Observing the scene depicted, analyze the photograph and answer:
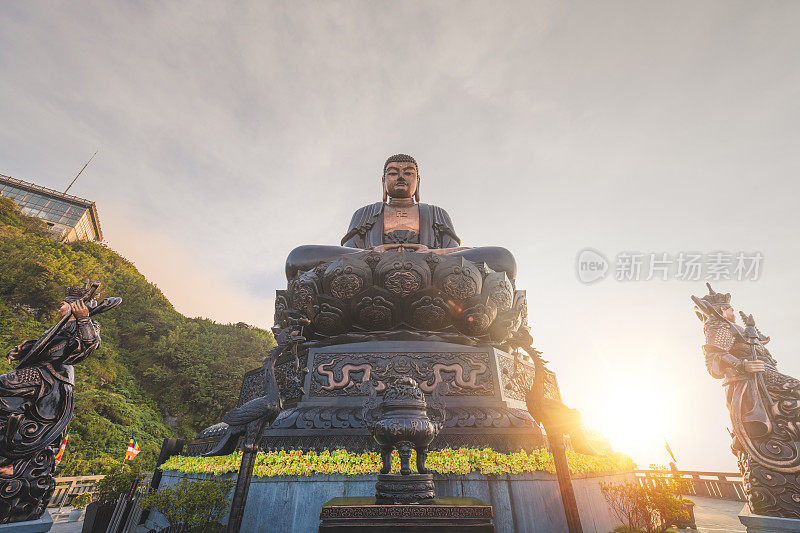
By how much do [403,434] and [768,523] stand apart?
3915 millimetres

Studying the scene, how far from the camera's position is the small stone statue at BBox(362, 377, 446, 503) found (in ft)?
8.29

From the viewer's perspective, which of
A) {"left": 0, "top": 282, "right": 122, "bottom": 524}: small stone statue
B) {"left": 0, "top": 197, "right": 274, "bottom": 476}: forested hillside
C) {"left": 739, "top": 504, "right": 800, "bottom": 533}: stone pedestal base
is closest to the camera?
{"left": 0, "top": 282, "right": 122, "bottom": 524}: small stone statue

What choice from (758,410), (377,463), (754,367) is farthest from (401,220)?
(758,410)

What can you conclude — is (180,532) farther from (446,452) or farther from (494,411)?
(494,411)

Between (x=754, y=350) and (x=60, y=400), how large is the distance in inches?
291

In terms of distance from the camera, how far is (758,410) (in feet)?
13.3

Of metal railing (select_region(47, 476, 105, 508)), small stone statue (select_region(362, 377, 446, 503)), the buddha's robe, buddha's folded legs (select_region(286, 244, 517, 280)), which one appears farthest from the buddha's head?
metal railing (select_region(47, 476, 105, 508))

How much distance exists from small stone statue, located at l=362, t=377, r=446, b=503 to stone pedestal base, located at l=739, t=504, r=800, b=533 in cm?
351

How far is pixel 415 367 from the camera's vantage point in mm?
4902

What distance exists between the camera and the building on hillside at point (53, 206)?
3156cm

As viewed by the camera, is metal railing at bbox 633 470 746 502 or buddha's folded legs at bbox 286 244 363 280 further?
metal railing at bbox 633 470 746 502

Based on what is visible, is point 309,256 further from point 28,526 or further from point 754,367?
point 754,367

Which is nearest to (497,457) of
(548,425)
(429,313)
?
(548,425)

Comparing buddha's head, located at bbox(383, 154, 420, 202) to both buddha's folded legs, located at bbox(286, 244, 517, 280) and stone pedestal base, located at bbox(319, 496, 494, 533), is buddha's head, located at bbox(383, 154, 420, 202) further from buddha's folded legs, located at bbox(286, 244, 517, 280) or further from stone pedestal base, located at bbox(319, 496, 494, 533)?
stone pedestal base, located at bbox(319, 496, 494, 533)
